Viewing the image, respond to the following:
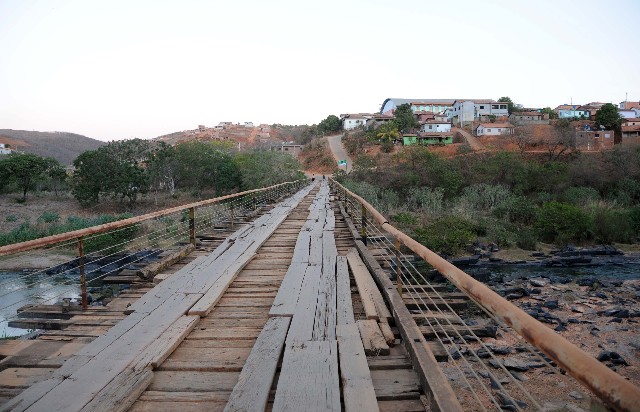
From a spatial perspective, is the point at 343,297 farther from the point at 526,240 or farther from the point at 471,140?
the point at 471,140

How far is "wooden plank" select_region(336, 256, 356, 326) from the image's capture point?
3496mm

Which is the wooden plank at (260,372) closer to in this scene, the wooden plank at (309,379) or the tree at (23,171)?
the wooden plank at (309,379)

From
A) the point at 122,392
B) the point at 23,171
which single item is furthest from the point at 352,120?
the point at 122,392

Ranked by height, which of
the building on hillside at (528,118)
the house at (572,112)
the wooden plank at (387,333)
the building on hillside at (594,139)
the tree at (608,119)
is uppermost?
the house at (572,112)

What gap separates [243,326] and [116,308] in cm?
135

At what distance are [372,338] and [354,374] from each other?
58cm

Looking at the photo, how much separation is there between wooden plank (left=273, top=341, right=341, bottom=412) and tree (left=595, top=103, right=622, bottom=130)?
209 ft

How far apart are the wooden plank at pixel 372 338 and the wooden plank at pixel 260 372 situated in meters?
0.58

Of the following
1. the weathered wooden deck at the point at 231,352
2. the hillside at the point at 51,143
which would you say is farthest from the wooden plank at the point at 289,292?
the hillside at the point at 51,143

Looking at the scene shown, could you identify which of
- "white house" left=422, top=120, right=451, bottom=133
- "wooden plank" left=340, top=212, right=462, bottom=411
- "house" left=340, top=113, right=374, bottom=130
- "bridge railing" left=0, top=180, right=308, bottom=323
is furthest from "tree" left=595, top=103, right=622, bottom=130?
"wooden plank" left=340, top=212, right=462, bottom=411

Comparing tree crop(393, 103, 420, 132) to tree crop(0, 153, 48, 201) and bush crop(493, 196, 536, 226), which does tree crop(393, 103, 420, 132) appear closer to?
bush crop(493, 196, 536, 226)

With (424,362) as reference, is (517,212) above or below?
below

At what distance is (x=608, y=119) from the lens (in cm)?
5375

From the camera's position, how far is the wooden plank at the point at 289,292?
3.73 meters
